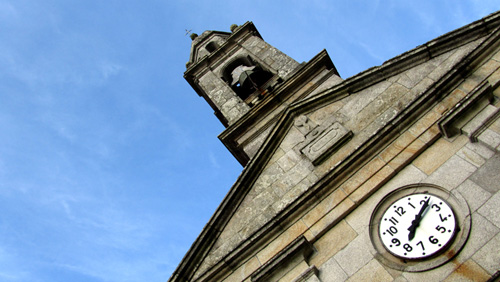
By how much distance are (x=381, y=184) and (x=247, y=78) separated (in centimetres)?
791

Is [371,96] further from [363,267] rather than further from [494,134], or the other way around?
[363,267]

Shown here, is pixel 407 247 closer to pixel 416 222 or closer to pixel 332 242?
pixel 416 222

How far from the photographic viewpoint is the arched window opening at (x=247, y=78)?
1443 centimetres

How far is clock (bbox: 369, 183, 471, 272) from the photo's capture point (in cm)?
638

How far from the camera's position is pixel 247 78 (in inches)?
579

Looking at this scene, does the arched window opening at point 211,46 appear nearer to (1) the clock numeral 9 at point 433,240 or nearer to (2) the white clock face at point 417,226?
(2) the white clock face at point 417,226

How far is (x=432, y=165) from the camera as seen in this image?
7320 mm

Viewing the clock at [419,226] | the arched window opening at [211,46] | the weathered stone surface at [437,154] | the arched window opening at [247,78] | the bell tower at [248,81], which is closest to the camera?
the clock at [419,226]

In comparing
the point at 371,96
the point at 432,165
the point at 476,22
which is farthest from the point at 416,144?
the point at 476,22

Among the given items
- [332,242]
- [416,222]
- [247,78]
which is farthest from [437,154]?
[247,78]

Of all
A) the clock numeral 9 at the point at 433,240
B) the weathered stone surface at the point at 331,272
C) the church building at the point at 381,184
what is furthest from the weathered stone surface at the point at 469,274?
the weathered stone surface at the point at 331,272

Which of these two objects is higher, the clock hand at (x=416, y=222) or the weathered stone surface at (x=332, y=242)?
the weathered stone surface at (x=332, y=242)

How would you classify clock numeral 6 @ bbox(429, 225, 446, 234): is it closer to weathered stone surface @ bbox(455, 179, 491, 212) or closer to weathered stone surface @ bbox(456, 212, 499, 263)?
weathered stone surface @ bbox(456, 212, 499, 263)

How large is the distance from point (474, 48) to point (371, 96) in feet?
7.26
